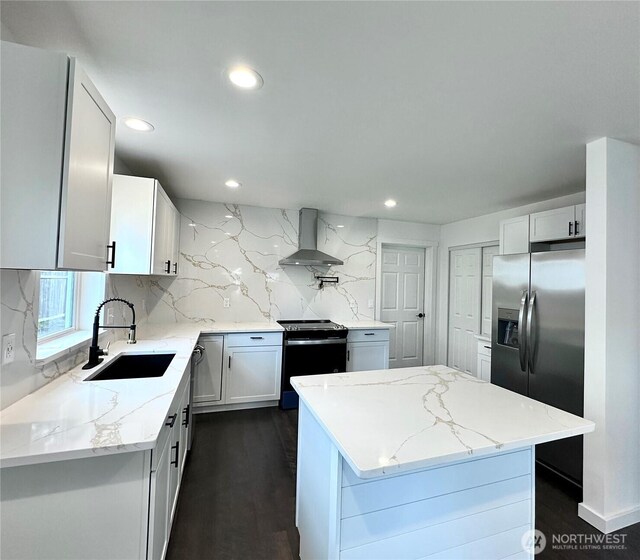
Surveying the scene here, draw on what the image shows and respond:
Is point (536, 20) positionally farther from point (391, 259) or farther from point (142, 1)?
point (391, 259)

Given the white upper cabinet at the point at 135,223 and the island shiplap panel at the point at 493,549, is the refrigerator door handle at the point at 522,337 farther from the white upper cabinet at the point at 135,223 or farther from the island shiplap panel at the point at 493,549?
the white upper cabinet at the point at 135,223

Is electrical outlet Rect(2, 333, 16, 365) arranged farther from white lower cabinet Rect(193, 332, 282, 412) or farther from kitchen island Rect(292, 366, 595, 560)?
white lower cabinet Rect(193, 332, 282, 412)

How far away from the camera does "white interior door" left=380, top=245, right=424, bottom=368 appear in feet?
15.2

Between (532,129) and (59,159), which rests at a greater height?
(532,129)

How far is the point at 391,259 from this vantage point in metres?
4.69

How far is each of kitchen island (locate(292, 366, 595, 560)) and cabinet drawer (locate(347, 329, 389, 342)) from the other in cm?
223

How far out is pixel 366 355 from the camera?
3.82 metres

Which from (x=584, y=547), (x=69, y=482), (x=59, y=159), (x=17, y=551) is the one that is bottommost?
(x=584, y=547)

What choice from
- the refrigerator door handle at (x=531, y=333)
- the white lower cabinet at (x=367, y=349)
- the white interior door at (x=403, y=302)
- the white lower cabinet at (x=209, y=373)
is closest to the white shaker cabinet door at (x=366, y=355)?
the white lower cabinet at (x=367, y=349)

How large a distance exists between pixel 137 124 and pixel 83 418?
5.47 feet

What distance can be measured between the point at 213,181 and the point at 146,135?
0.95 metres

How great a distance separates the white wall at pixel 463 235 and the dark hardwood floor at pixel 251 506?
2.40 metres

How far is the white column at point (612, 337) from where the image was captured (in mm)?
1868

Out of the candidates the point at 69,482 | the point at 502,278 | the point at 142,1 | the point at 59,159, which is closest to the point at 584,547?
the point at 502,278
